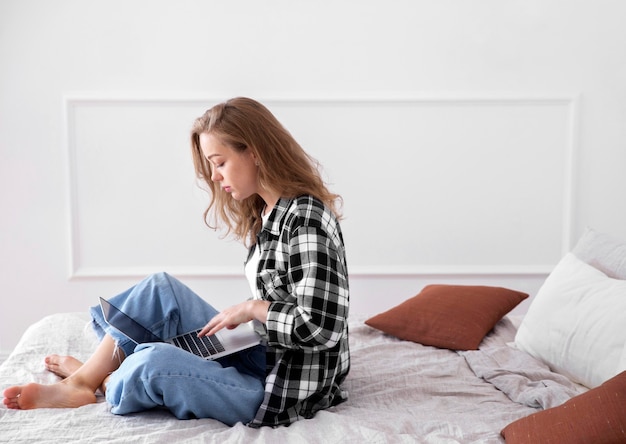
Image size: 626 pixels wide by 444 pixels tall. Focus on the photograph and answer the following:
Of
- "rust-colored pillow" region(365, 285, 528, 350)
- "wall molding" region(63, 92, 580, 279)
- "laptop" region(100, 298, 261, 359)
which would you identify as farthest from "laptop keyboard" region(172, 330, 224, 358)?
"wall molding" region(63, 92, 580, 279)

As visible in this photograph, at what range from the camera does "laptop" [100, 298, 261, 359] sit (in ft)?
5.34

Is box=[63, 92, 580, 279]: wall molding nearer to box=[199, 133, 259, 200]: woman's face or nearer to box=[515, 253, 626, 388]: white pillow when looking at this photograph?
box=[515, 253, 626, 388]: white pillow

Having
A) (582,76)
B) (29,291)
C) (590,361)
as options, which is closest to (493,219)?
(582,76)

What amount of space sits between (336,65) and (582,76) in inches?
41.6

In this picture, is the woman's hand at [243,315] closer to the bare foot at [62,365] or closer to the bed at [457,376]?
the bed at [457,376]

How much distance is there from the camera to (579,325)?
70.0 inches

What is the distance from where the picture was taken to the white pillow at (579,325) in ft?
5.47

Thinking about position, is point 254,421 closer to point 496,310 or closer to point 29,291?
point 496,310

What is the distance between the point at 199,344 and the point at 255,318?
0.19 meters

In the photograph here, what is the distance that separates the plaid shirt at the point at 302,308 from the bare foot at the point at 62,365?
50 centimetres

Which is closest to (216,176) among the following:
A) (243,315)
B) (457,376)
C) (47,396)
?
(243,315)

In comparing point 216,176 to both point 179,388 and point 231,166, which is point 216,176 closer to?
point 231,166

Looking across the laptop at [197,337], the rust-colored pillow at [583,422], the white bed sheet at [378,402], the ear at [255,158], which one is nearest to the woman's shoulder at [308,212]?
the ear at [255,158]

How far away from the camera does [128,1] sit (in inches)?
118
